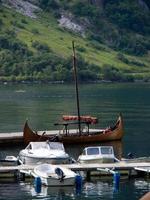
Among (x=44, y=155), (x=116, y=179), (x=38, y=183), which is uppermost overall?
(x=44, y=155)

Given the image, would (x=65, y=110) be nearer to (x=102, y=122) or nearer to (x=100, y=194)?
(x=102, y=122)

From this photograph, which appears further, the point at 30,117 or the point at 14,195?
the point at 30,117

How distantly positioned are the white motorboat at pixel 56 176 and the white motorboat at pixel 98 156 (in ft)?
25.8

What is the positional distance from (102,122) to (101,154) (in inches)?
2702

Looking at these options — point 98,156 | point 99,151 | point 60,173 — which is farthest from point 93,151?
point 60,173

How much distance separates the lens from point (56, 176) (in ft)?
263

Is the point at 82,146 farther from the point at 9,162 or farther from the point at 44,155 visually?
the point at 9,162

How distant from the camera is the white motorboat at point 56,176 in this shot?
79.9 meters

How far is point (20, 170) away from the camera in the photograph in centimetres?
8456

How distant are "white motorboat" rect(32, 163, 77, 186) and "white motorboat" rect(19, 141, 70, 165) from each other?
7698mm

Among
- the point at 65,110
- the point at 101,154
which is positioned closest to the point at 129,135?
the point at 101,154

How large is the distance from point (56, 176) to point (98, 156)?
36.7 ft

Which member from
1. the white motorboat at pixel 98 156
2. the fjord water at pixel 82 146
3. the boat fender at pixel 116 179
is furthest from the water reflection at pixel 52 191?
the white motorboat at pixel 98 156

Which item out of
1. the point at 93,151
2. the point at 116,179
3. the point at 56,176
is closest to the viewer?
the point at 56,176
